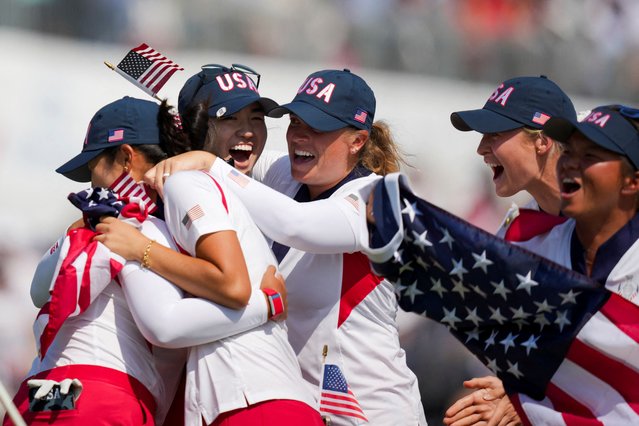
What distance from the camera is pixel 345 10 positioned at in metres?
8.32

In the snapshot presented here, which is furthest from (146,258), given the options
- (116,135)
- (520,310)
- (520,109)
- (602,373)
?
(520,109)

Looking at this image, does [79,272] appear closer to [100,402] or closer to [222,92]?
[100,402]

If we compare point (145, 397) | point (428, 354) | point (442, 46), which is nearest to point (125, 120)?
point (145, 397)

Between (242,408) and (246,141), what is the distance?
5.49ft

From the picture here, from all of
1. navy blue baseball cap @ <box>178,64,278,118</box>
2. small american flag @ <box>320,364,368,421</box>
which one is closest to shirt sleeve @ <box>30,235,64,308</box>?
small american flag @ <box>320,364,368,421</box>

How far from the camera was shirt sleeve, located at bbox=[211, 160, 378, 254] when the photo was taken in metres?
3.28

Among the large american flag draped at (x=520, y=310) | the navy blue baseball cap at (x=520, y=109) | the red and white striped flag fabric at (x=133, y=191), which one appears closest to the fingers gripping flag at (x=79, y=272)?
the red and white striped flag fabric at (x=133, y=191)

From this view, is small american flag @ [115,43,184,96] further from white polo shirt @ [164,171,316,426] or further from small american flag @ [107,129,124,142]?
white polo shirt @ [164,171,316,426]

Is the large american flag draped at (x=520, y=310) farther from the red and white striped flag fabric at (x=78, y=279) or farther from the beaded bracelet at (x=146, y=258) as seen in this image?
the red and white striped flag fabric at (x=78, y=279)

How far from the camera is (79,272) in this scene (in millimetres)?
2971

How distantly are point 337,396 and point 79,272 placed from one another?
1003 mm

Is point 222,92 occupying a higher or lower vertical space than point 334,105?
lower

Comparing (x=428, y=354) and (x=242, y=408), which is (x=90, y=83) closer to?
(x=428, y=354)

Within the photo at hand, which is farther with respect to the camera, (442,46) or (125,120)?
(442,46)
